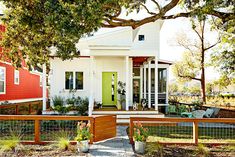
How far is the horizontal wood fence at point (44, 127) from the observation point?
30.5ft

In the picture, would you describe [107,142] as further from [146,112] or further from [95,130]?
[146,112]

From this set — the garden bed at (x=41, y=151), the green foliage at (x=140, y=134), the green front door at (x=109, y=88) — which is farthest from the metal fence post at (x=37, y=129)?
the green front door at (x=109, y=88)

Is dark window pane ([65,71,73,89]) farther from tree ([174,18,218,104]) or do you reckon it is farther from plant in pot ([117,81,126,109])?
tree ([174,18,218,104])

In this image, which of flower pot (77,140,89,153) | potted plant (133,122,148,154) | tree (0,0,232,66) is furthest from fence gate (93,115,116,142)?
tree (0,0,232,66)

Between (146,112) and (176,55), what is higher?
(176,55)

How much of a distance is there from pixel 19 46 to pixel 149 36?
11.5m

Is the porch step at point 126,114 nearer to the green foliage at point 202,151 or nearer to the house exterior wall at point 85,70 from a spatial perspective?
the house exterior wall at point 85,70

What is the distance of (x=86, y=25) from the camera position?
290 inches

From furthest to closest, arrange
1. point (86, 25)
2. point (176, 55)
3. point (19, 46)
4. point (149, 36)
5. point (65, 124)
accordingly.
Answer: point (176, 55) < point (149, 36) < point (65, 124) < point (19, 46) < point (86, 25)

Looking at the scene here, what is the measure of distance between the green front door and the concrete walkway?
8746mm

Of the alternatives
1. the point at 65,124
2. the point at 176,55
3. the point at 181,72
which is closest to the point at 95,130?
the point at 65,124

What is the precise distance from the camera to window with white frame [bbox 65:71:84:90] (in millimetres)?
18781

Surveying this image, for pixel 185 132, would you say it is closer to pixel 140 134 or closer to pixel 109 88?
pixel 140 134

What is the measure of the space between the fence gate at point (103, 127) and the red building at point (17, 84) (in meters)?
7.01
